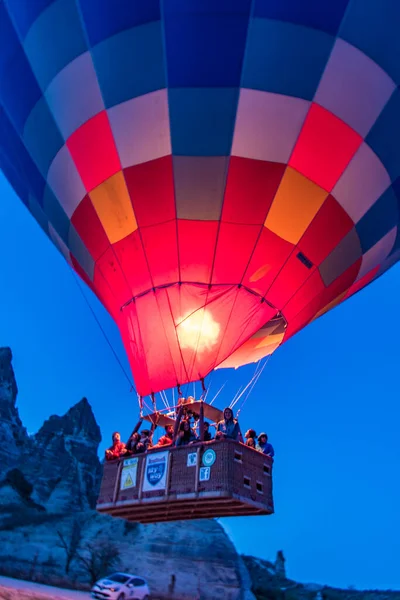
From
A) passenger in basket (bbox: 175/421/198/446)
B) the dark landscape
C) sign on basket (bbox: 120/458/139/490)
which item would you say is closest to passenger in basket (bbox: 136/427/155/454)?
sign on basket (bbox: 120/458/139/490)

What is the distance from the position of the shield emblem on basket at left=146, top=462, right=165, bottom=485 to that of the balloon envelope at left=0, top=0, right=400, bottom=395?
1.34 meters

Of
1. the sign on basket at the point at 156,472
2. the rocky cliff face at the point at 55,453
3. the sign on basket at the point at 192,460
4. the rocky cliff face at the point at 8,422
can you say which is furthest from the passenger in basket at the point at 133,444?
the rocky cliff face at the point at 8,422

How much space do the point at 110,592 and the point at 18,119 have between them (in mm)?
12699

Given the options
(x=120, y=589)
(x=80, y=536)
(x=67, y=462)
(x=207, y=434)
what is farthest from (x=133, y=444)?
(x=67, y=462)

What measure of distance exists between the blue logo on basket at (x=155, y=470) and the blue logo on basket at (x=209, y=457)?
569 mm

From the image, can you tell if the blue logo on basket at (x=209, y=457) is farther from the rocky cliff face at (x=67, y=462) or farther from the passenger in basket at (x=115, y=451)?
the rocky cliff face at (x=67, y=462)

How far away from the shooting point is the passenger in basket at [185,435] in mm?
6165

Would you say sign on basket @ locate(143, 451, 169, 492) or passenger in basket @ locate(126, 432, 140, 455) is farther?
passenger in basket @ locate(126, 432, 140, 455)

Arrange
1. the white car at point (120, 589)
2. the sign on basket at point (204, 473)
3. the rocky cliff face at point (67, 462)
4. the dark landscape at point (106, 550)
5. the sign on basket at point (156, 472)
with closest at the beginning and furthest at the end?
the sign on basket at point (204, 473) → the sign on basket at point (156, 472) → the white car at point (120, 589) → the dark landscape at point (106, 550) → the rocky cliff face at point (67, 462)

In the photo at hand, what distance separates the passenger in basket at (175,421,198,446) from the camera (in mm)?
6165

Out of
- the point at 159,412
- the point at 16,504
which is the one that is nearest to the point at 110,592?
the point at 159,412

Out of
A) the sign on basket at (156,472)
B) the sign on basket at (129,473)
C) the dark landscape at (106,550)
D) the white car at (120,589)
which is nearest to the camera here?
the sign on basket at (156,472)

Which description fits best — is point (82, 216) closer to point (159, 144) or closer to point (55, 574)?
point (159, 144)

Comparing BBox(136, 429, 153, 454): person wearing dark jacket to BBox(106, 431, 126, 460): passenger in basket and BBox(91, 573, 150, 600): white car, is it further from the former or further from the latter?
BBox(91, 573, 150, 600): white car
